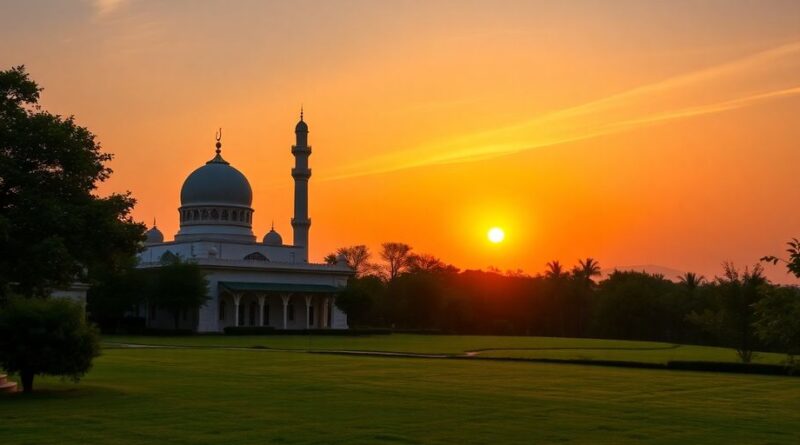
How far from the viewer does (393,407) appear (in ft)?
61.5

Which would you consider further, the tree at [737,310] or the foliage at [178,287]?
the foliage at [178,287]

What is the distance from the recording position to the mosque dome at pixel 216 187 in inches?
3396

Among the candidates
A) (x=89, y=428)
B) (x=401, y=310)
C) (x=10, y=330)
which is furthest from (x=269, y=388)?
(x=401, y=310)

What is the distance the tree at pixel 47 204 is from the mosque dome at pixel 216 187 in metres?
63.3

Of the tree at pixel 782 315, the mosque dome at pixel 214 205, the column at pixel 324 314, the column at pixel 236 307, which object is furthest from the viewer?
the column at pixel 324 314

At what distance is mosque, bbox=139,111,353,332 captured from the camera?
266ft

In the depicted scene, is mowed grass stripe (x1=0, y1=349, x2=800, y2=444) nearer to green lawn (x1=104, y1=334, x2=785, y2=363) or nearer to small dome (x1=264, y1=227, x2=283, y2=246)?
green lawn (x1=104, y1=334, x2=785, y2=363)

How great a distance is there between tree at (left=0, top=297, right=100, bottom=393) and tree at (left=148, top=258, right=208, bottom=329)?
A: 169 feet

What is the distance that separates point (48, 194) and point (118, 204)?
5.40 feet

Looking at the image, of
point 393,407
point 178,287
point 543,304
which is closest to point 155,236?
point 178,287

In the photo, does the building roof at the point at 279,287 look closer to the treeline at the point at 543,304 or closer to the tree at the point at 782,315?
the treeline at the point at 543,304

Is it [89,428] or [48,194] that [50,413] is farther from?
[48,194]

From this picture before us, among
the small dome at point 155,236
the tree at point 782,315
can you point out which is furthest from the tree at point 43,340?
the small dome at point 155,236

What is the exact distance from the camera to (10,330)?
21.1 meters
